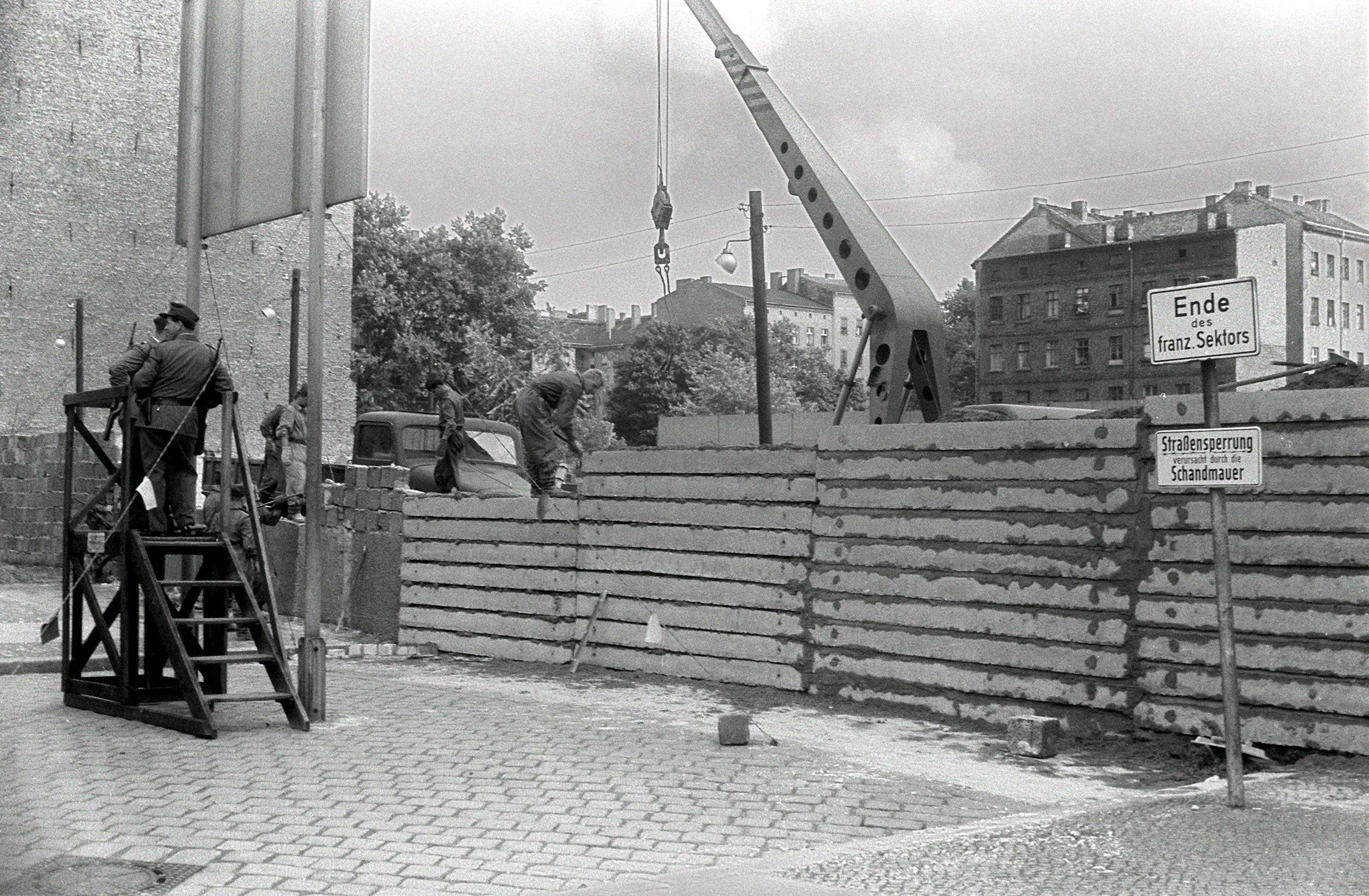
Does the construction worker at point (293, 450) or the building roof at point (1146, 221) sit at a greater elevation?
the building roof at point (1146, 221)

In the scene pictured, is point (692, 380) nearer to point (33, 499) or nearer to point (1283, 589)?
point (33, 499)

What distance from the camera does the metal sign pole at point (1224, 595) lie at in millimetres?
7418

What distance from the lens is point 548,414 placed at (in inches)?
581

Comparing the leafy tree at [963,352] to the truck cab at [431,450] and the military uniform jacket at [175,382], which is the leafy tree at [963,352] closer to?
the truck cab at [431,450]

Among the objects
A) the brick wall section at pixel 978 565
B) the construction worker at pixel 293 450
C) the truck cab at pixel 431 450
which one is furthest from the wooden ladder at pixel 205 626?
the truck cab at pixel 431 450

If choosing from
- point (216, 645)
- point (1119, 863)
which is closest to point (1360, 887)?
point (1119, 863)

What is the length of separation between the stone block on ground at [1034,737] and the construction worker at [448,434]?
9.02 meters

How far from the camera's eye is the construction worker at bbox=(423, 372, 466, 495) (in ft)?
53.7

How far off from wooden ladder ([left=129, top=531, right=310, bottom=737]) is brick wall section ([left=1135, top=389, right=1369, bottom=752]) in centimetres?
557

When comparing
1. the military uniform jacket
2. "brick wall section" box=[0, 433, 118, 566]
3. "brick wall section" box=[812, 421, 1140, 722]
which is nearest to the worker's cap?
the military uniform jacket

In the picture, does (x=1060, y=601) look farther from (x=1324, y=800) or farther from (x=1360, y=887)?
(x=1360, y=887)

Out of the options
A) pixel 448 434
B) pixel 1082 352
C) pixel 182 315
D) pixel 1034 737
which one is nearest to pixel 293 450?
pixel 448 434

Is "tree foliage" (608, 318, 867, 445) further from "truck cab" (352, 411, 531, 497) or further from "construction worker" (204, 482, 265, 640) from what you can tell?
"construction worker" (204, 482, 265, 640)

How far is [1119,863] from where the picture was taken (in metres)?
6.04
